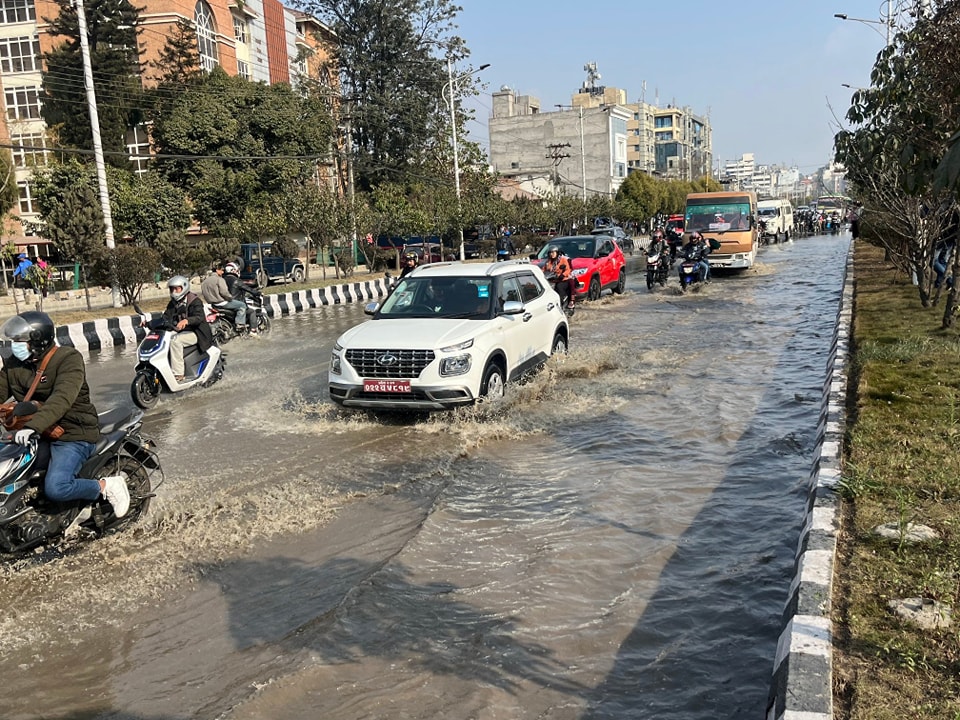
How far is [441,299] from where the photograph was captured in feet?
31.4

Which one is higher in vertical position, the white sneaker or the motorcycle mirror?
the motorcycle mirror

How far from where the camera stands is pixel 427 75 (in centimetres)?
5441

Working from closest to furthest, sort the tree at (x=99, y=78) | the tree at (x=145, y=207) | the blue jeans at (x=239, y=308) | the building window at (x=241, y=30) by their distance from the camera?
the blue jeans at (x=239, y=308) → the tree at (x=145, y=207) → the tree at (x=99, y=78) → the building window at (x=241, y=30)

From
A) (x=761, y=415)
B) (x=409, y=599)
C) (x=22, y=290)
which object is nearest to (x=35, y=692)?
(x=409, y=599)

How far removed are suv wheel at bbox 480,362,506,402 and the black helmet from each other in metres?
4.41

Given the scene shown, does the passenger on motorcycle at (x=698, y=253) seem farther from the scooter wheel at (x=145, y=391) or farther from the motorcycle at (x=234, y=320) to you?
the scooter wheel at (x=145, y=391)

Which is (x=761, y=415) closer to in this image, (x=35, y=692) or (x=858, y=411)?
(x=858, y=411)

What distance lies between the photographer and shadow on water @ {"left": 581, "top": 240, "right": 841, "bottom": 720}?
3.79 m

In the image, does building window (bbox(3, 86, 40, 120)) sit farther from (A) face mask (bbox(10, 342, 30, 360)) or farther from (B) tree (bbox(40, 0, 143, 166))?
(A) face mask (bbox(10, 342, 30, 360))

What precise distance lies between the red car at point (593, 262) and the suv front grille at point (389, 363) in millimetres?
12019

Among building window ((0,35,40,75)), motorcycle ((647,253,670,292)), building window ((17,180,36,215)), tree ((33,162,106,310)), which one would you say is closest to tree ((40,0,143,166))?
building window ((0,35,40,75))

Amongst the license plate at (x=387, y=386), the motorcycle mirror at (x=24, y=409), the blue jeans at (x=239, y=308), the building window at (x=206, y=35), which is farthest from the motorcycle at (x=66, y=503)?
the building window at (x=206, y=35)

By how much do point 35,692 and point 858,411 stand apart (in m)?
6.74

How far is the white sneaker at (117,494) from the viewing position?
18.0ft
